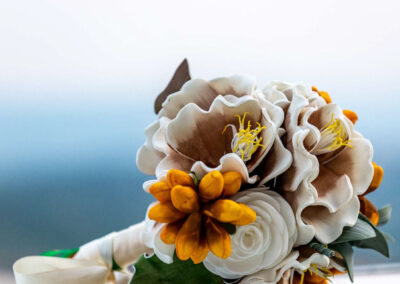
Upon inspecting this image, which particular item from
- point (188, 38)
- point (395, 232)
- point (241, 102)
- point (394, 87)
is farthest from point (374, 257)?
point (241, 102)

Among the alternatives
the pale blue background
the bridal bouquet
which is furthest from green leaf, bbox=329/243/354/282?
the pale blue background

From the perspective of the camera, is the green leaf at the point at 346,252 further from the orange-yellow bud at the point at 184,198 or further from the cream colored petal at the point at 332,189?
the orange-yellow bud at the point at 184,198

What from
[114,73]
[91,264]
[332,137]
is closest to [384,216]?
[332,137]

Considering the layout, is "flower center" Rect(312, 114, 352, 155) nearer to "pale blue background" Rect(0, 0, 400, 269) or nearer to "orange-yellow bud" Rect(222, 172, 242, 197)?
"orange-yellow bud" Rect(222, 172, 242, 197)

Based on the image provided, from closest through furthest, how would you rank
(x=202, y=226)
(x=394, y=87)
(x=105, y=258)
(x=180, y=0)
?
(x=202, y=226) < (x=105, y=258) < (x=180, y=0) < (x=394, y=87)

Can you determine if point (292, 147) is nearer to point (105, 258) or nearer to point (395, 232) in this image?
point (105, 258)
